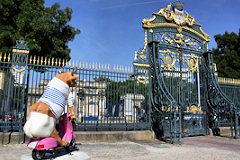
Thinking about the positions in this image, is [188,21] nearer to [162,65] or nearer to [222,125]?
[162,65]

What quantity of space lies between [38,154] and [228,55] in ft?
73.4

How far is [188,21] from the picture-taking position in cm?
999

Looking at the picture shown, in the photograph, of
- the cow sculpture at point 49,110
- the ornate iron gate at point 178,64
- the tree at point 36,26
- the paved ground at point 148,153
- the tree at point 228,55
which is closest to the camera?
the cow sculpture at point 49,110

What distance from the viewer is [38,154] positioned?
3.58m

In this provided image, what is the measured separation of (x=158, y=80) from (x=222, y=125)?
5.07 m

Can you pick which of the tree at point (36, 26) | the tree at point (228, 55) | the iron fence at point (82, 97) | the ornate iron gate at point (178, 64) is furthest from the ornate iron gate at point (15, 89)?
the tree at point (228, 55)

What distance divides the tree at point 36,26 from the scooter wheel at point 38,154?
10.5m

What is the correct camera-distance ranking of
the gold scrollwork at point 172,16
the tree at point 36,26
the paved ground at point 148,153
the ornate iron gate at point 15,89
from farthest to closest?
the tree at point 36,26 < the gold scrollwork at point 172,16 < the ornate iron gate at point 15,89 < the paved ground at point 148,153

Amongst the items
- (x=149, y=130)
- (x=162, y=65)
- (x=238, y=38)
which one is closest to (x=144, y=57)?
(x=162, y=65)

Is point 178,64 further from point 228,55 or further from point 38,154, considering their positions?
point 228,55

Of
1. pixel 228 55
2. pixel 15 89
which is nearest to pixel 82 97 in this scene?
A: pixel 15 89

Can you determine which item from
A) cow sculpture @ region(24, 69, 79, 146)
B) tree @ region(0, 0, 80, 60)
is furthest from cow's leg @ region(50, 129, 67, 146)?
tree @ region(0, 0, 80, 60)

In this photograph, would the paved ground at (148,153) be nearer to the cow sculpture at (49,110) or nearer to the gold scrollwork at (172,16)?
the cow sculpture at (49,110)

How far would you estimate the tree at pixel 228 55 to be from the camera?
20266mm
